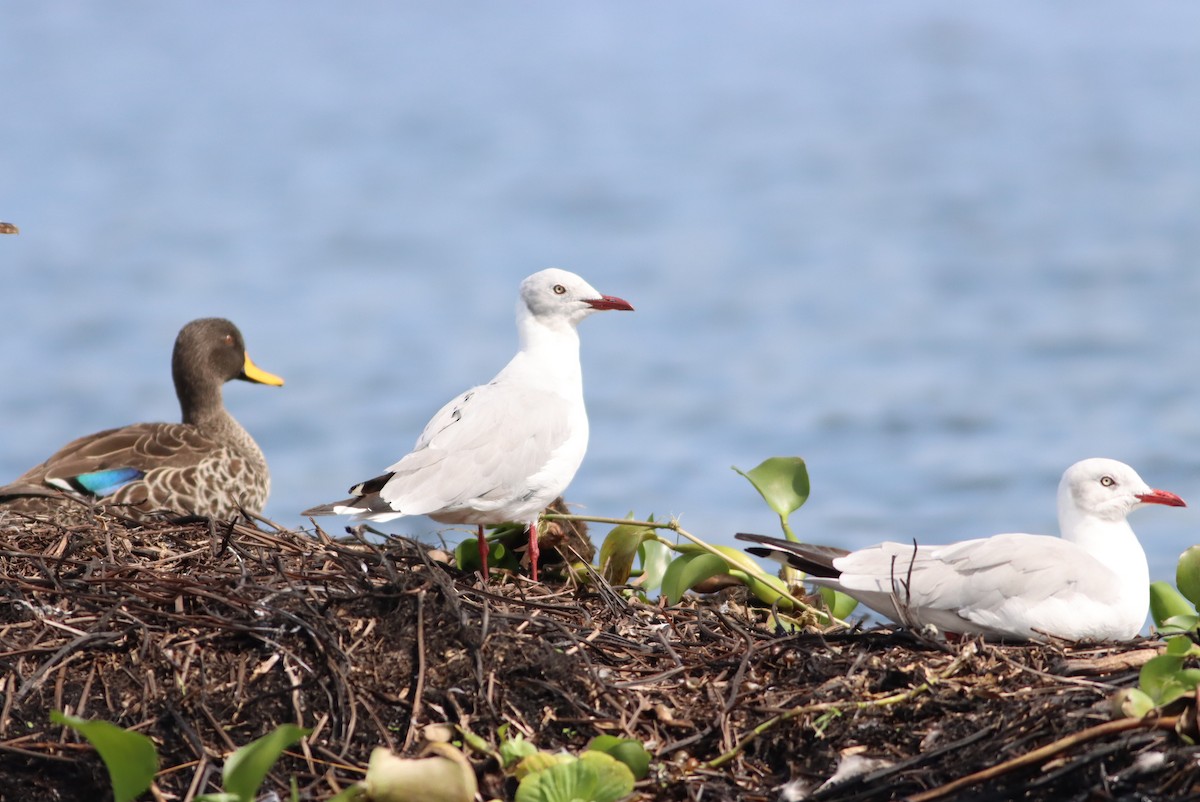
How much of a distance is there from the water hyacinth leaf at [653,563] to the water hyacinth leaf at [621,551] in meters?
0.06

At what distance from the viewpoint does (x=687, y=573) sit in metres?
4.66

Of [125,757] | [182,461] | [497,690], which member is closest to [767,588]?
[497,690]

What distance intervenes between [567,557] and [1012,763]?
7.14ft

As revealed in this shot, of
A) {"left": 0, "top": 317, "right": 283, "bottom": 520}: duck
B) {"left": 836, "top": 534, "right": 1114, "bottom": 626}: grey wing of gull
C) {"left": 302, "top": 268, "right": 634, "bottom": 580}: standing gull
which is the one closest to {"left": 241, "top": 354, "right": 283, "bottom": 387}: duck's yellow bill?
{"left": 0, "top": 317, "right": 283, "bottom": 520}: duck

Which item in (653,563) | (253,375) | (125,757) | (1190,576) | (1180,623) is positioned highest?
(253,375)

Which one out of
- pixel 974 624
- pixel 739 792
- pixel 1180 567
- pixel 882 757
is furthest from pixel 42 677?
pixel 1180 567

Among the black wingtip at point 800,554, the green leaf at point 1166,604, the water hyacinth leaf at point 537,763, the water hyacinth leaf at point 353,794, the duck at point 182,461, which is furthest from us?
the duck at point 182,461

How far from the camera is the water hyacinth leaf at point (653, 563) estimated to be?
199 inches

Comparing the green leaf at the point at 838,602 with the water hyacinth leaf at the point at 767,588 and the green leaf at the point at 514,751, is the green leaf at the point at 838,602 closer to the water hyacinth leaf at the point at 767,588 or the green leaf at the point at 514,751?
the water hyacinth leaf at the point at 767,588

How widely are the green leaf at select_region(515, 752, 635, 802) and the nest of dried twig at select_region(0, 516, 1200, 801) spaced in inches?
5.5

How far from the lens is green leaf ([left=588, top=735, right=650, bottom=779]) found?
10.6 ft

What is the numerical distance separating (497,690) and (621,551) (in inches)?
60.4

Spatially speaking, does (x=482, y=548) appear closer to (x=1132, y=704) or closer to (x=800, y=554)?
(x=800, y=554)

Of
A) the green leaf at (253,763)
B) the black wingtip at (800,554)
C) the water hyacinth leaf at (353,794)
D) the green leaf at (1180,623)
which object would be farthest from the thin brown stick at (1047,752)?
the black wingtip at (800,554)
